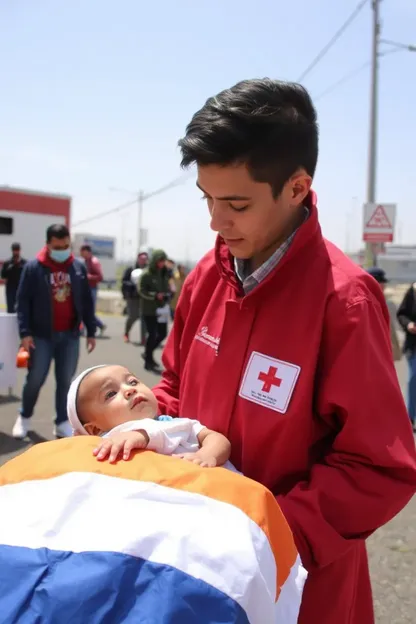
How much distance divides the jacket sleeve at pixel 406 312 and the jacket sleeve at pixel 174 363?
17.3 ft

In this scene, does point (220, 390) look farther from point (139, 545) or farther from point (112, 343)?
point (112, 343)

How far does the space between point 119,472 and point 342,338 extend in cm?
59

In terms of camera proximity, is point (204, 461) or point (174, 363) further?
point (174, 363)

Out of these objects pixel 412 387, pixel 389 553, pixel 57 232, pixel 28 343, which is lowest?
pixel 389 553

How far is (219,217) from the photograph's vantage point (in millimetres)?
1553

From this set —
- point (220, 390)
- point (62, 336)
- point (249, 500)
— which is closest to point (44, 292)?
point (62, 336)

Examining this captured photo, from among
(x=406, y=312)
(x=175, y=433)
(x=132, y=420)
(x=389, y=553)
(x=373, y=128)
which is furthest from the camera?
(x=373, y=128)

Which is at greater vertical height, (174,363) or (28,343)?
(174,363)

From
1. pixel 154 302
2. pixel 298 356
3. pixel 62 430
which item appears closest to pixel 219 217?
pixel 298 356

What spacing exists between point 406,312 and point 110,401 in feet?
18.0

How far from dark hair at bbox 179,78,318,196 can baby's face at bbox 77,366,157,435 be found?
0.83 meters

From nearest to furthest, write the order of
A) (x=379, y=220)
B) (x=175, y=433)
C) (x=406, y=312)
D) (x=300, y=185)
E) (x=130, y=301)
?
(x=300, y=185) < (x=175, y=433) < (x=406, y=312) < (x=379, y=220) < (x=130, y=301)

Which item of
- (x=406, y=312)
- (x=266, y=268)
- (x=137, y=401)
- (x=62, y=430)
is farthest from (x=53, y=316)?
(x=266, y=268)

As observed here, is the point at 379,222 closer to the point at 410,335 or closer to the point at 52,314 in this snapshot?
the point at 410,335
